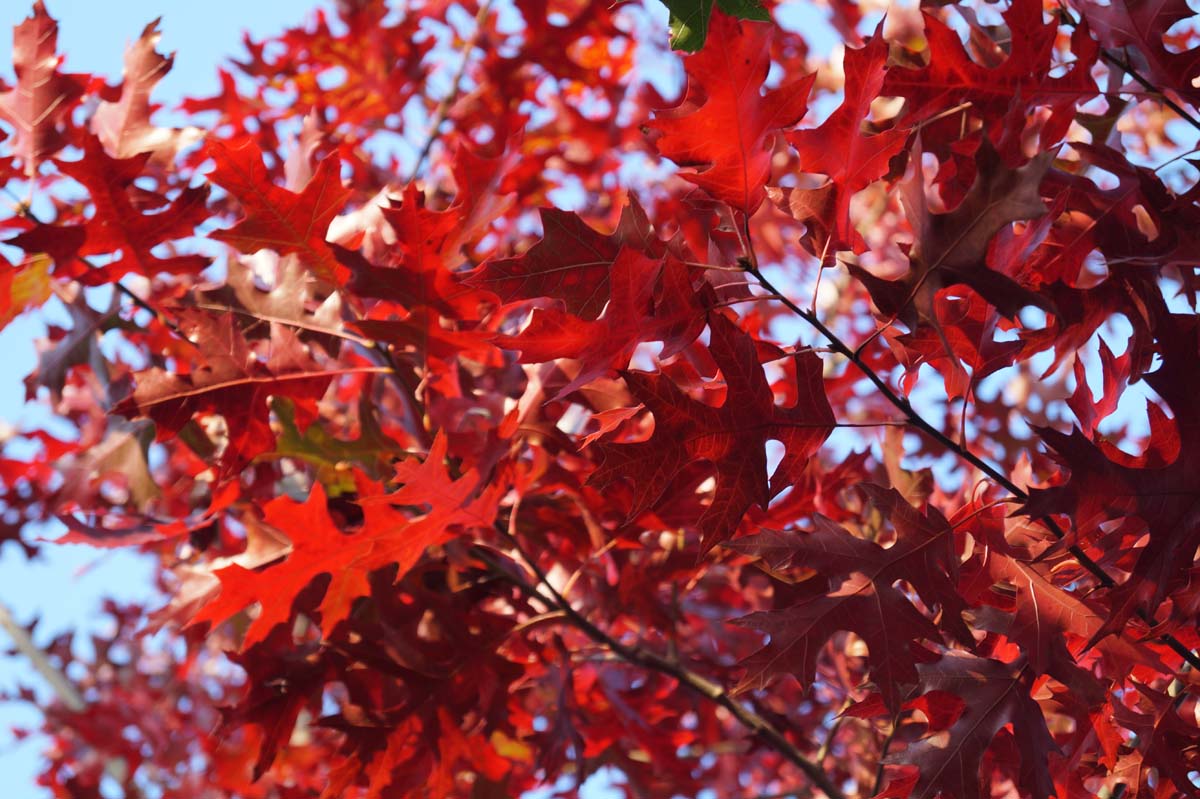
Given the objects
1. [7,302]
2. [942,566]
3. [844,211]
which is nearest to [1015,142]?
[844,211]

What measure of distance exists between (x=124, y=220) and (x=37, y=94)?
0.94 ft

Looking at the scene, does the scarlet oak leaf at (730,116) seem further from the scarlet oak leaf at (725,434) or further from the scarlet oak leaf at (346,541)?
the scarlet oak leaf at (346,541)

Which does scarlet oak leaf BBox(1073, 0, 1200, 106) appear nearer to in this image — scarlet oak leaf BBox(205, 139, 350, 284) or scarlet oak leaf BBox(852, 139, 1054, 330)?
scarlet oak leaf BBox(852, 139, 1054, 330)

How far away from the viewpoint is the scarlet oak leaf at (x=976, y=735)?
1132mm

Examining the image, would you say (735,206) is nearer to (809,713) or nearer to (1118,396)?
(1118,396)

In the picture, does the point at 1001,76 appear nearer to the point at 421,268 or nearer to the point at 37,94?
the point at 421,268

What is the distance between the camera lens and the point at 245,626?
218cm

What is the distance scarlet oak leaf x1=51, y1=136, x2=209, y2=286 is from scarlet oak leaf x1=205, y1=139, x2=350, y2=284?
25 cm

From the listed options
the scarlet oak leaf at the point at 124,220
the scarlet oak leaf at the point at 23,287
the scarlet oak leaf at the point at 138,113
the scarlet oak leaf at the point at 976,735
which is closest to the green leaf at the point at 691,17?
the scarlet oak leaf at the point at 976,735

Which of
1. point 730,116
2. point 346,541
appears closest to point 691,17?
point 730,116

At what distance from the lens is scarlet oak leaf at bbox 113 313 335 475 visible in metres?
1.50

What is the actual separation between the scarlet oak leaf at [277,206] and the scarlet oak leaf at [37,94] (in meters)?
0.48

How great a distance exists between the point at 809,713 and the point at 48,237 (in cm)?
211

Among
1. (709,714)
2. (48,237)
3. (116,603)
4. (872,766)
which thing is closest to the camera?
(48,237)
